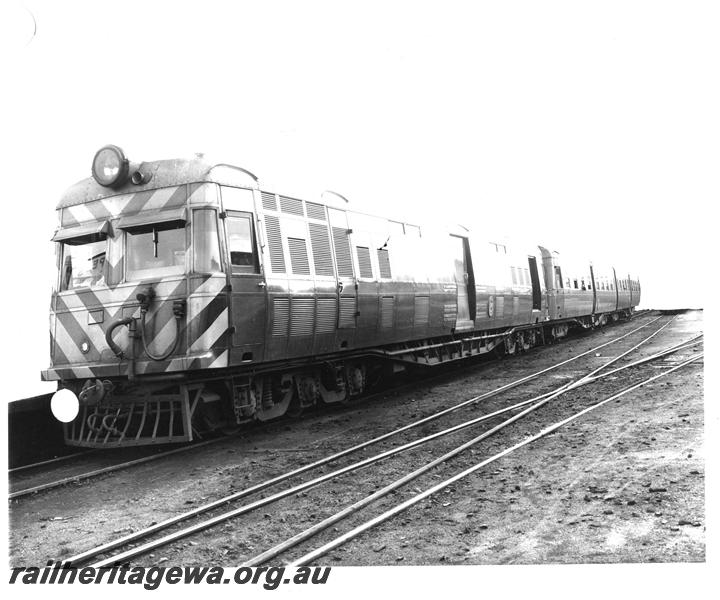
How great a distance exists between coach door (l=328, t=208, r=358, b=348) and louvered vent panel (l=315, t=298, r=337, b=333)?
12 centimetres

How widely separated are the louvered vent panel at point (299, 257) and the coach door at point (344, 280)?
72cm

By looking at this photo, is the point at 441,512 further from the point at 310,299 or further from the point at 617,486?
the point at 310,299

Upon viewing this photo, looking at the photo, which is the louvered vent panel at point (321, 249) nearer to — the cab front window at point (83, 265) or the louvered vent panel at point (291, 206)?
the louvered vent panel at point (291, 206)

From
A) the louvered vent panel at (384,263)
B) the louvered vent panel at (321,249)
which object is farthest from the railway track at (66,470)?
the louvered vent panel at (384,263)

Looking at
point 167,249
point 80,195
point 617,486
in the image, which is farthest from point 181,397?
point 617,486

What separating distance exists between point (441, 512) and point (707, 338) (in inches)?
100

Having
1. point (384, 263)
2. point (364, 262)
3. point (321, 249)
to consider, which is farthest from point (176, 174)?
point (384, 263)

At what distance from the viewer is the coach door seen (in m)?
9.30

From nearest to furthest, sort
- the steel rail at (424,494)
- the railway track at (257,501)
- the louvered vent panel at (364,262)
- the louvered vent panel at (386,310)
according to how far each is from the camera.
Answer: the steel rail at (424,494) → the railway track at (257,501) → the louvered vent panel at (364,262) → the louvered vent panel at (386,310)

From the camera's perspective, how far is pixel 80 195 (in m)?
7.85

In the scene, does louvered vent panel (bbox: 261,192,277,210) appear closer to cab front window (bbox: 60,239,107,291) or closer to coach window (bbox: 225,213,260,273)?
coach window (bbox: 225,213,260,273)

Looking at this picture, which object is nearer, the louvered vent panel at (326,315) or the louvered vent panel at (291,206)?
the louvered vent panel at (291,206)

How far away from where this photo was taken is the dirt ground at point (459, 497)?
4.73m

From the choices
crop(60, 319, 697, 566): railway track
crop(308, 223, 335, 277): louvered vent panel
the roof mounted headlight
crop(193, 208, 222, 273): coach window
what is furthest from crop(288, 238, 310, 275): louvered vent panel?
crop(60, 319, 697, 566): railway track
